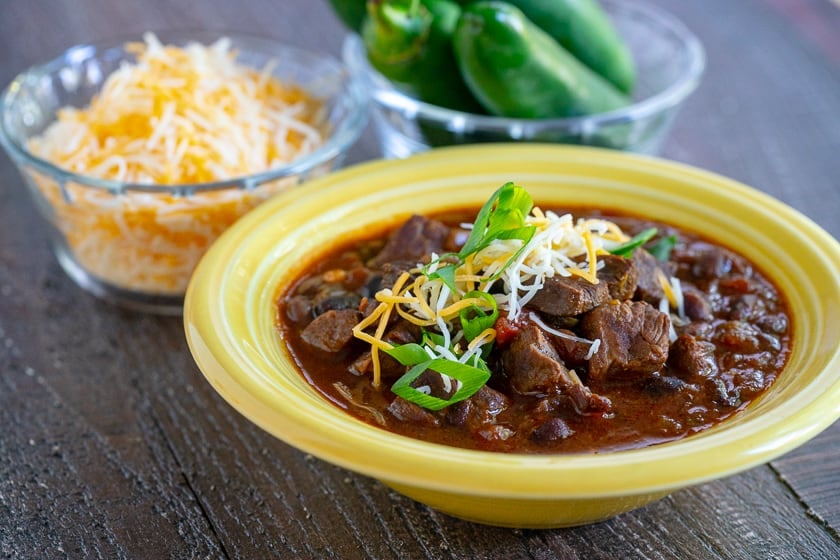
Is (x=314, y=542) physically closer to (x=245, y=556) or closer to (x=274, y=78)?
(x=245, y=556)

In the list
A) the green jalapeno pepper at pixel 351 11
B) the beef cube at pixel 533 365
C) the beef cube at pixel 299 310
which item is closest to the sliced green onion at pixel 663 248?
the beef cube at pixel 533 365

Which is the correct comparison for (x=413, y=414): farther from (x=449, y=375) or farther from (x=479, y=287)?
(x=479, y=287)

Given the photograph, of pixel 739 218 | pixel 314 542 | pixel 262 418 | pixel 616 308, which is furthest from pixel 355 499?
pixel 739 218

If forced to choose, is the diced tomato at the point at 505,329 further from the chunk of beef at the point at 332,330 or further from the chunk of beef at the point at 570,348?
the chunk of beef at the point at 332,330

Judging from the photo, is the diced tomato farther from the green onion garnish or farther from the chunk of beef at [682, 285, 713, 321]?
the chunk of beef at [682, 285, 713, 321]

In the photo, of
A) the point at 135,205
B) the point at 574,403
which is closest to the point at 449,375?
the point at 574,403

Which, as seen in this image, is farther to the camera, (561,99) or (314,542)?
(561,99)

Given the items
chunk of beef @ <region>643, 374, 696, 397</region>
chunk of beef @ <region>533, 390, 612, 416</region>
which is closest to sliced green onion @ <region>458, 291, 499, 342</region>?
chunk of beef @ <region>533, 390, 612, 416</region>
